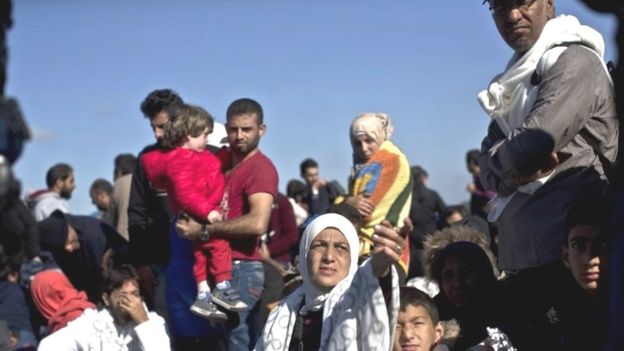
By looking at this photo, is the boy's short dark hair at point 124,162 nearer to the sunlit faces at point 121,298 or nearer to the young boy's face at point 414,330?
the sunlit faces at point 121,298

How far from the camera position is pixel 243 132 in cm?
833

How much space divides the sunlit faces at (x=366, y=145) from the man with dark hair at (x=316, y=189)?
6403mm

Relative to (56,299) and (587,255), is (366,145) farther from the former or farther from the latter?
(587,255)

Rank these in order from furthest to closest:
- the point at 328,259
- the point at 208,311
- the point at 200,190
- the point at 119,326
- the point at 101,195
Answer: the point at 101,195 → the point at 119,326 → the point at 200,190 → the point at 208,311 → the point at 328,259

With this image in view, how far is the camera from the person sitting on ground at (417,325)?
673cm

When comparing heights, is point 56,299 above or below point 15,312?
above

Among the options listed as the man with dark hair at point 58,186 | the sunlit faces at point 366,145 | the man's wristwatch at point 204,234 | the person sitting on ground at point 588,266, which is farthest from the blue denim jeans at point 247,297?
the man with dark hair at point 58,186

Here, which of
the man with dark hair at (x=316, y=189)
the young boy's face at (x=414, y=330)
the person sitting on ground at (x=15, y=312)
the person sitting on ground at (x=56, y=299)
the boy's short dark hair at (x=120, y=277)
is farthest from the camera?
the man with dark hair at (x=316, y=189)

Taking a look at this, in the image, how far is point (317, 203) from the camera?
1609 cm

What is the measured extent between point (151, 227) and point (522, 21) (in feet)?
10.6

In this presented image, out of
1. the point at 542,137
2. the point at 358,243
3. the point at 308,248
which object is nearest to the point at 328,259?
the point at 308,248

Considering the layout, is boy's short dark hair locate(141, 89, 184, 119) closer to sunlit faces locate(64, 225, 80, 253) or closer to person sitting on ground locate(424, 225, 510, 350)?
sunlit faces locate(64, 225, 80, 253)

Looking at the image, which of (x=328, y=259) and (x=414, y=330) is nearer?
(x=328, y=259)

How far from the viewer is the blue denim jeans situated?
26.3 feet
